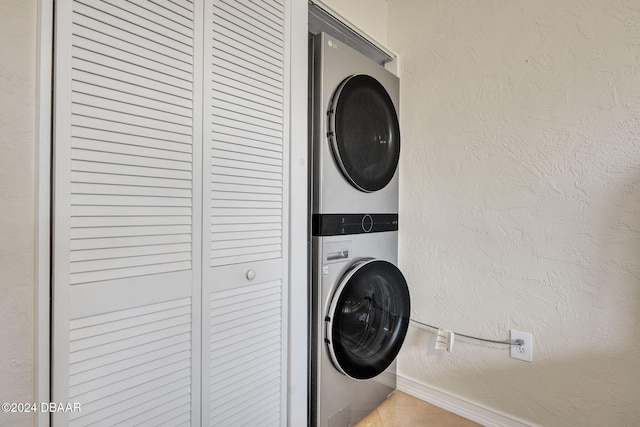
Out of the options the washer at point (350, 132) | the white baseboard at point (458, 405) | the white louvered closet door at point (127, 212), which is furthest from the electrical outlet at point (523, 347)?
the white louvered closet door at point (127, 212)

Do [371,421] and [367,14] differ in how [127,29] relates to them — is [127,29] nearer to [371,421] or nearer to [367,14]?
[367,14]

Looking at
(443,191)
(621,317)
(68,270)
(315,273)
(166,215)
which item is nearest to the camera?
(68,270)

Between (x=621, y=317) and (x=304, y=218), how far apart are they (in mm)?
1319

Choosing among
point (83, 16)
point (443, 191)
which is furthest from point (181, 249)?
point (443, 191)

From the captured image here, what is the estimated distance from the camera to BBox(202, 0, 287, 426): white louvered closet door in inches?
40.8

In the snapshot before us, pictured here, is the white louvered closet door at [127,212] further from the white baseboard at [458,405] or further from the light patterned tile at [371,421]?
the white baseboard at [458,405]

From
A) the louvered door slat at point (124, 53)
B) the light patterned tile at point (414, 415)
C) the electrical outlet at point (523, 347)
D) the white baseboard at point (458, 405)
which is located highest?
the louvered door slat at point (124, 53)

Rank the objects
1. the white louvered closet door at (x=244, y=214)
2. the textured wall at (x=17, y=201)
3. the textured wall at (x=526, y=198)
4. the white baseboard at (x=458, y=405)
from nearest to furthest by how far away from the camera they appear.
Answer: the textured wall at (x=17, y=201), the white louvered closet door at (x=244, y=214), the textured wall at (x=526, y=198), the white baseboard at (x=458, y=405)

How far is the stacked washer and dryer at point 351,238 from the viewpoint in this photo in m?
1.39

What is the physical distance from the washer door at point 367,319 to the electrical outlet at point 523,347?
49 centimetres

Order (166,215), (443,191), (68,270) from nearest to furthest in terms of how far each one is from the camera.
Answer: (68,270) → (166,215) → (443,191)

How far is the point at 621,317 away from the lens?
4.20 feet

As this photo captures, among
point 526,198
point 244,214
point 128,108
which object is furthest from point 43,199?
point 526,198

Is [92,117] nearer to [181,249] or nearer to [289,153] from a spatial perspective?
[181,249]
